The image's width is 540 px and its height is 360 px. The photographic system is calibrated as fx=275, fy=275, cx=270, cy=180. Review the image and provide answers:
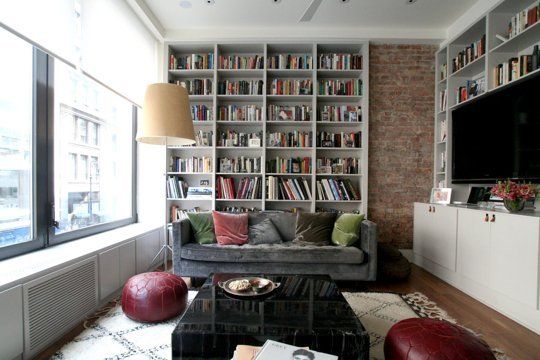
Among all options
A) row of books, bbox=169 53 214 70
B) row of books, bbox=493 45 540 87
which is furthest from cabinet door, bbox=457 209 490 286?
row of books, bbox=169 53 214 70

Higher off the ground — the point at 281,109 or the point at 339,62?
the point at 339,62

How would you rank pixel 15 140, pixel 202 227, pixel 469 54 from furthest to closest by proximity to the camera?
1. pixel 469 54
2. pixel 202 227
3. pixel 15 140

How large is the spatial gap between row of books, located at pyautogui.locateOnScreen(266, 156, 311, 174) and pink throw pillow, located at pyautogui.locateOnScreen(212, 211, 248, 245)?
0.93 metres

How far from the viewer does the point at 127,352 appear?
5.56 ft

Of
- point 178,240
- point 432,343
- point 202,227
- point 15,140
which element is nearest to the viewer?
point 432,343

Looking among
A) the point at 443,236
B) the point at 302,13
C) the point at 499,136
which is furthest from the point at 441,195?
the point at 302,13

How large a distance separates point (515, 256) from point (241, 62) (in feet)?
12.0

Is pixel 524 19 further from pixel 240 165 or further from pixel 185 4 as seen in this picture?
pixel 185 4

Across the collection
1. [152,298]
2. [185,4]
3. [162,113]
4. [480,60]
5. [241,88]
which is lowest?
Answer: [152,298]

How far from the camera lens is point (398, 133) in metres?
3.93

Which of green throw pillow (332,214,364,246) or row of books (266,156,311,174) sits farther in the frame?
row of books (266,156,311,174)

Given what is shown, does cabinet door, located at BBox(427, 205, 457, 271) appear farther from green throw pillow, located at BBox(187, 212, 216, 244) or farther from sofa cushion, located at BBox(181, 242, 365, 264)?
green throw pillow, located at BBox(187, 212, 216, 244)

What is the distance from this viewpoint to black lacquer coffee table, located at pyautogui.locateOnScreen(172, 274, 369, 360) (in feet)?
4.30

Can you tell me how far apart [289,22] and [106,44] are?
2237 mm
